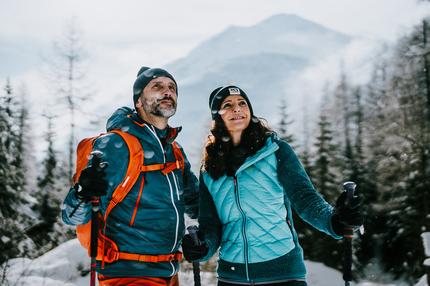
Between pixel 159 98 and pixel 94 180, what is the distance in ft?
4.05

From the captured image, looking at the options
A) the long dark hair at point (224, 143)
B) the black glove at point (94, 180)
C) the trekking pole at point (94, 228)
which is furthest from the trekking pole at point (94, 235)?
the long dark hair at point (224, 143)

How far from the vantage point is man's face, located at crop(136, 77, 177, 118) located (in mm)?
4180

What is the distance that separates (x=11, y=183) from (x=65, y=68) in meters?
A: 13.3

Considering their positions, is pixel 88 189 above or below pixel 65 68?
below

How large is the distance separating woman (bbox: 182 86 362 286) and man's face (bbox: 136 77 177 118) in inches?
25.7

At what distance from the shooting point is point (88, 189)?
11.0 feet

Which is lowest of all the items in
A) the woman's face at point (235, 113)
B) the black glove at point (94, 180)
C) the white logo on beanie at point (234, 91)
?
the black glove at point (94, 180)

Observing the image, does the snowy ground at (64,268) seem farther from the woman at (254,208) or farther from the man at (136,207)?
the woman at (254,208)

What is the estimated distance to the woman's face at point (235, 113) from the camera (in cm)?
387

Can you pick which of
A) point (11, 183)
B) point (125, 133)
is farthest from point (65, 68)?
point (125, 133)

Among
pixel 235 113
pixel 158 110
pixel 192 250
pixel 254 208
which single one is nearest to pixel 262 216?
pixel 254 208

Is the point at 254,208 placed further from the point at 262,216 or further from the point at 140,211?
the point at 140,211

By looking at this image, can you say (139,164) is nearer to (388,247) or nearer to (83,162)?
(83,162)

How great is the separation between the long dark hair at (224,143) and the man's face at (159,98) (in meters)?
0.50
